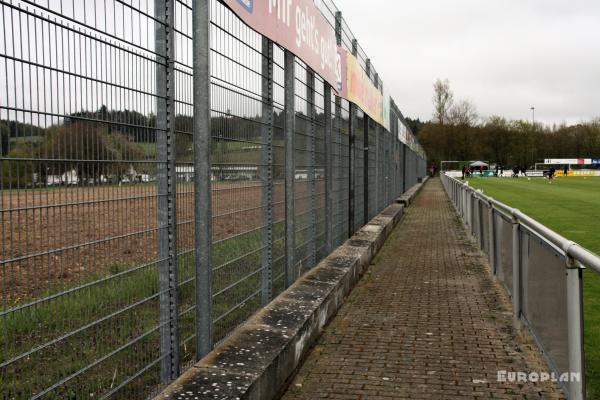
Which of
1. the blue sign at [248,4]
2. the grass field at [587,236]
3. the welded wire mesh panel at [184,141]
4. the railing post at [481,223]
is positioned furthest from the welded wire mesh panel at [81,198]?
the railing post at [481,223]

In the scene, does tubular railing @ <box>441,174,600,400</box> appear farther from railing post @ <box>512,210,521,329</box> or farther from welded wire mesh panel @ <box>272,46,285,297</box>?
welded wire mesh panel @ <box>272,46,285,297</box>

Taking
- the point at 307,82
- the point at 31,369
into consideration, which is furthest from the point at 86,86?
the point at 307,82

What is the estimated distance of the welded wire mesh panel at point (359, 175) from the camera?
11.2 metres

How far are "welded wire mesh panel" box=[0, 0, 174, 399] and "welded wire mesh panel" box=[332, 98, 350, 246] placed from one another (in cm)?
551

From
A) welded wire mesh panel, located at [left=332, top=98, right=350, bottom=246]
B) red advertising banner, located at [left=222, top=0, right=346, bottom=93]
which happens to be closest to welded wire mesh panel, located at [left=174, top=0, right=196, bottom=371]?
red advertising banner, located at [left=222, top=0, right=346, bottom=93]

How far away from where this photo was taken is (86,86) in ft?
8.68

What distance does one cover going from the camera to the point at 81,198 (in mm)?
2650

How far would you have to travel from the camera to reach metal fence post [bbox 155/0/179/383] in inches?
134

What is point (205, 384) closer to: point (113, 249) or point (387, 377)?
point (113, 249)

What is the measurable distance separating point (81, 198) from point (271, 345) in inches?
79.9

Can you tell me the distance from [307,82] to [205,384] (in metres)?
4.32

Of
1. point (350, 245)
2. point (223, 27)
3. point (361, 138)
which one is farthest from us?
point (361, 138)

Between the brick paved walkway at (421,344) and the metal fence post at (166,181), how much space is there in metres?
1.09

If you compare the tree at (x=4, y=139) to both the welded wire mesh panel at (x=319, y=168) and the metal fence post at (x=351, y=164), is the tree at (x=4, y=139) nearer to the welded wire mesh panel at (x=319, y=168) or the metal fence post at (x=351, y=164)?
the welded wire mesh panel at (x=319, y=168)
